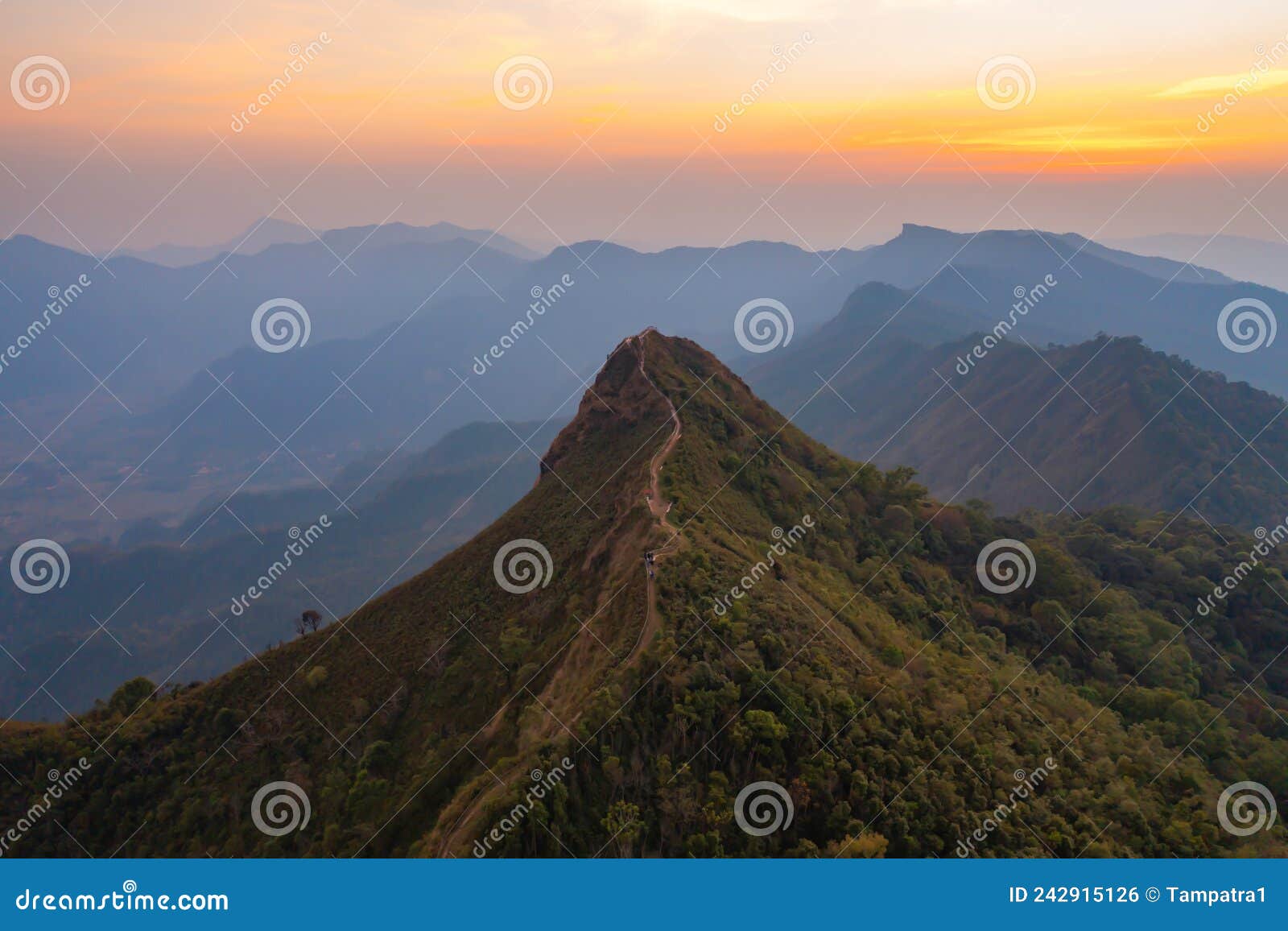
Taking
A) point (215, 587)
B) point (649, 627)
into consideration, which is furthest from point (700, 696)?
point (215, 587)

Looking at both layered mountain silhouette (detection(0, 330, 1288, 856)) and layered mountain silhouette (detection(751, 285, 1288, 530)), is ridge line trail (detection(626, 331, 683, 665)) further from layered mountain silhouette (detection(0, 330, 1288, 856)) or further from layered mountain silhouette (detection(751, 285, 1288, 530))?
layered mountain silhouette (detection(751, 285, 1288, 530))

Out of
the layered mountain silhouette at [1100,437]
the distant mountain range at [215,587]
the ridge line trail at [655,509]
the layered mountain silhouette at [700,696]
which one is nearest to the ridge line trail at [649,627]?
the ridge line trail at [655,509]

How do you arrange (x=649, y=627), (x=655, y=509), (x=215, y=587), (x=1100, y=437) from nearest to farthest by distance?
(x=649, y=627) → (x=655, y=509) → (x=1100, y=437) → (x=215, y=587)

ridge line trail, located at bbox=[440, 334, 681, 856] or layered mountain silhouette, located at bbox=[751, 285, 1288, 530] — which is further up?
layered mountain silhouette, located at bbox=[751, 285, 1288, 530]

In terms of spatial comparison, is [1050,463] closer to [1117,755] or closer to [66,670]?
[1117,755]

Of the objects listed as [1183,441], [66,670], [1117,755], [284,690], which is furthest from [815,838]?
[66,670]

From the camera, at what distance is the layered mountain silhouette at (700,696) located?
63.2 ft

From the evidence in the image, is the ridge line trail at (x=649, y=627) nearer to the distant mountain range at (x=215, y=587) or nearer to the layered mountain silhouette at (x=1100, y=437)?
the distant mountain range at (x=215, y=587)

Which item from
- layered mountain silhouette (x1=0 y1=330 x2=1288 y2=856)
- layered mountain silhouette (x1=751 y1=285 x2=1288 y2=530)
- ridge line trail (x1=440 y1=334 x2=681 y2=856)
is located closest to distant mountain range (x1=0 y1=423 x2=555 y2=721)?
layered mountain silhouette (x1=0 y1=330 x2=1288 y2=856)

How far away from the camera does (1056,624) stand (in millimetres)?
41250

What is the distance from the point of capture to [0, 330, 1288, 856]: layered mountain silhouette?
63.2 ft

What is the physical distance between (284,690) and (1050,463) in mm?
119997

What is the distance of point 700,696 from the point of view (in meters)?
19.9

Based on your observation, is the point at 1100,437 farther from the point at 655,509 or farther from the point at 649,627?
the point at 649,627
